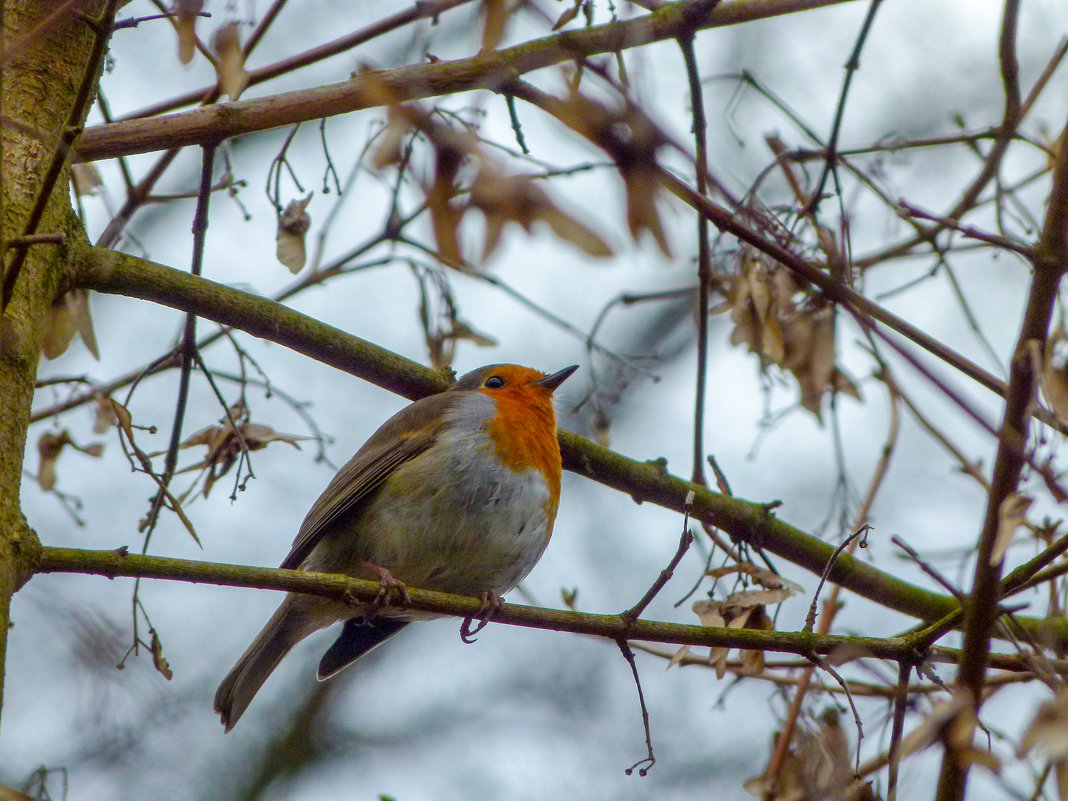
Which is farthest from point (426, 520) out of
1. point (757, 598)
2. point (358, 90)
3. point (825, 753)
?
point (358, 90)

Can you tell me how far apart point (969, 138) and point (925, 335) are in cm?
156

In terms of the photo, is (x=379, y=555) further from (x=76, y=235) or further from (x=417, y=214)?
(x=76, y=235)

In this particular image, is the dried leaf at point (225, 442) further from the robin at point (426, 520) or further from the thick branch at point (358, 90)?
the thick branch at point (358, 90)

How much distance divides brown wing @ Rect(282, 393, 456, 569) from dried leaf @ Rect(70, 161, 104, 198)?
1311 mm

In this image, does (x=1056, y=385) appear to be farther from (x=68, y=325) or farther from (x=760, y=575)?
(x=68, y=325)

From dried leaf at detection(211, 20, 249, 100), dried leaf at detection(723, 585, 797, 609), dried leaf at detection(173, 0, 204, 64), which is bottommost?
dried leaf at detection(723, 585, 797, 609)

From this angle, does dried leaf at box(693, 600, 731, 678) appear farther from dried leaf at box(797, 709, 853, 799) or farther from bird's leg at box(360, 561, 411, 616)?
bird's leg at box(360, 561, 411, 616)

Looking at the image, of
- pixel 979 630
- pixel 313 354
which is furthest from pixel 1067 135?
pixel 313 354

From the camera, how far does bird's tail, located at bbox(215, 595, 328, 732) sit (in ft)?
12.7

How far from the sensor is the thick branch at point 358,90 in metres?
2.06

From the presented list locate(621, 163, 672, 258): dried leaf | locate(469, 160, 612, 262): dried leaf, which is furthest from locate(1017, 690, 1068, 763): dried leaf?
locate(469, 160, 612, 262): dried leaf

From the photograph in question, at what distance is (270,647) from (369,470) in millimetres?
741

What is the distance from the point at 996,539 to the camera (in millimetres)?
1512

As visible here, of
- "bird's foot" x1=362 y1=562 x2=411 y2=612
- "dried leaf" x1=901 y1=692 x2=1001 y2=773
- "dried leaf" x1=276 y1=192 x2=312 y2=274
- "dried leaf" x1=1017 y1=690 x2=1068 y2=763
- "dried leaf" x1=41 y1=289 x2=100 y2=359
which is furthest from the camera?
"dried leaf" x1=276 y1=192 x2=312 y2=274
